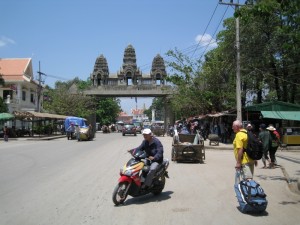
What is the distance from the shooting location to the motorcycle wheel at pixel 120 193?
24.3 feet

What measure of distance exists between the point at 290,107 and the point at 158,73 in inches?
2083

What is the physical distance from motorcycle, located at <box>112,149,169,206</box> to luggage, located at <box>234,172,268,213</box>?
196cm

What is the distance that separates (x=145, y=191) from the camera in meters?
8.08

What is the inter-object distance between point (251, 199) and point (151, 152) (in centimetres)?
248

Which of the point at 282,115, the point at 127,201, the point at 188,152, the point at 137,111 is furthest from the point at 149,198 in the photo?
the point at 137,111

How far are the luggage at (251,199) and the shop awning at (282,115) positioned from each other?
743 inches

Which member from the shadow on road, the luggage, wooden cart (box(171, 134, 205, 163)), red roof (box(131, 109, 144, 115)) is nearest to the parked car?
wooden cart (box(171, 134, 205, 163))

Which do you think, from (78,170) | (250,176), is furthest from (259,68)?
(250,176)

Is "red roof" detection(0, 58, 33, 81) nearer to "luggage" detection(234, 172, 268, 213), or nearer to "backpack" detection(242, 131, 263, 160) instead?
"backpack" detection(242, 131, 263, 160)

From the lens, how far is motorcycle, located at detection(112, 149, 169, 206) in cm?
755

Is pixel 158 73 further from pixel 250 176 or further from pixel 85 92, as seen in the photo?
pixel 250 176

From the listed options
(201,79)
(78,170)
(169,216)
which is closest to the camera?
(169,216)

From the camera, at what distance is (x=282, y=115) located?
2509 cm

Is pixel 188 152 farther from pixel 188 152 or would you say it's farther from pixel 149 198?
pixel 149 198
